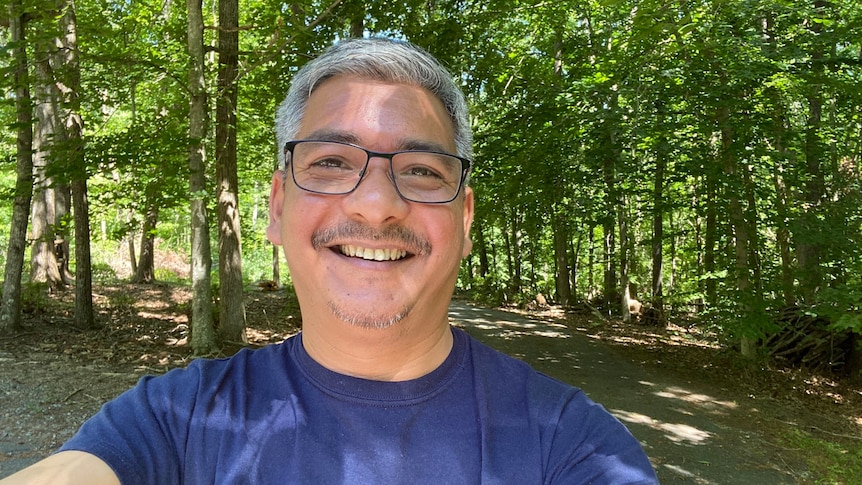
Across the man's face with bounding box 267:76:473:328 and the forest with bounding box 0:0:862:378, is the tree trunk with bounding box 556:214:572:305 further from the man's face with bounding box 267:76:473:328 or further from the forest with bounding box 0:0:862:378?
the man's face with bounding box 267:76:473:328

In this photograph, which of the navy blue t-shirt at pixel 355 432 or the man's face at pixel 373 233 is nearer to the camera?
the navy blue t-shirt at pixel 355 432

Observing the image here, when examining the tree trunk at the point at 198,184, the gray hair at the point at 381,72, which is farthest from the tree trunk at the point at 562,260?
the gray hair at the point at 381,72

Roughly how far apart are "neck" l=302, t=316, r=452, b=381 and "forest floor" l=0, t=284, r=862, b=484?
165 inches

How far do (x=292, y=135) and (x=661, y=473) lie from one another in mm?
5231

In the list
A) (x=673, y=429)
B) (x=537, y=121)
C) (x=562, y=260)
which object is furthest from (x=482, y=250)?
(x=673, y=429)

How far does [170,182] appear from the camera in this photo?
6930mm

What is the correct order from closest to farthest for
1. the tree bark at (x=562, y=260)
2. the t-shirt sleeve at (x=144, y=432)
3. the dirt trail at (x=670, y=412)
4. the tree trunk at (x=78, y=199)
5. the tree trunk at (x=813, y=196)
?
the t-shirt sleeve at (x=144, y=432) → the dirt trail at (x=670, y=412) → the tree trunk at (x=78, y=199) → the tree trunk at (x=813, y=196) → the tree bark at (x=562, y=260)

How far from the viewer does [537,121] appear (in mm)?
8453

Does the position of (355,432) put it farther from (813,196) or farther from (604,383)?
(813,196)

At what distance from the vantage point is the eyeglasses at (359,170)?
4.65 feet

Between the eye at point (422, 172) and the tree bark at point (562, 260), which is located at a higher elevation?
the eye at point (422, 172)

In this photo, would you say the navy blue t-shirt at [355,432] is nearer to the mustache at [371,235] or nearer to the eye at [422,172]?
the mustache at [371,235]

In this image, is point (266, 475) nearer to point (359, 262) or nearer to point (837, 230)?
point (359, 262)

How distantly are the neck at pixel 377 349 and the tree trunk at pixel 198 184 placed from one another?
19.1ft
